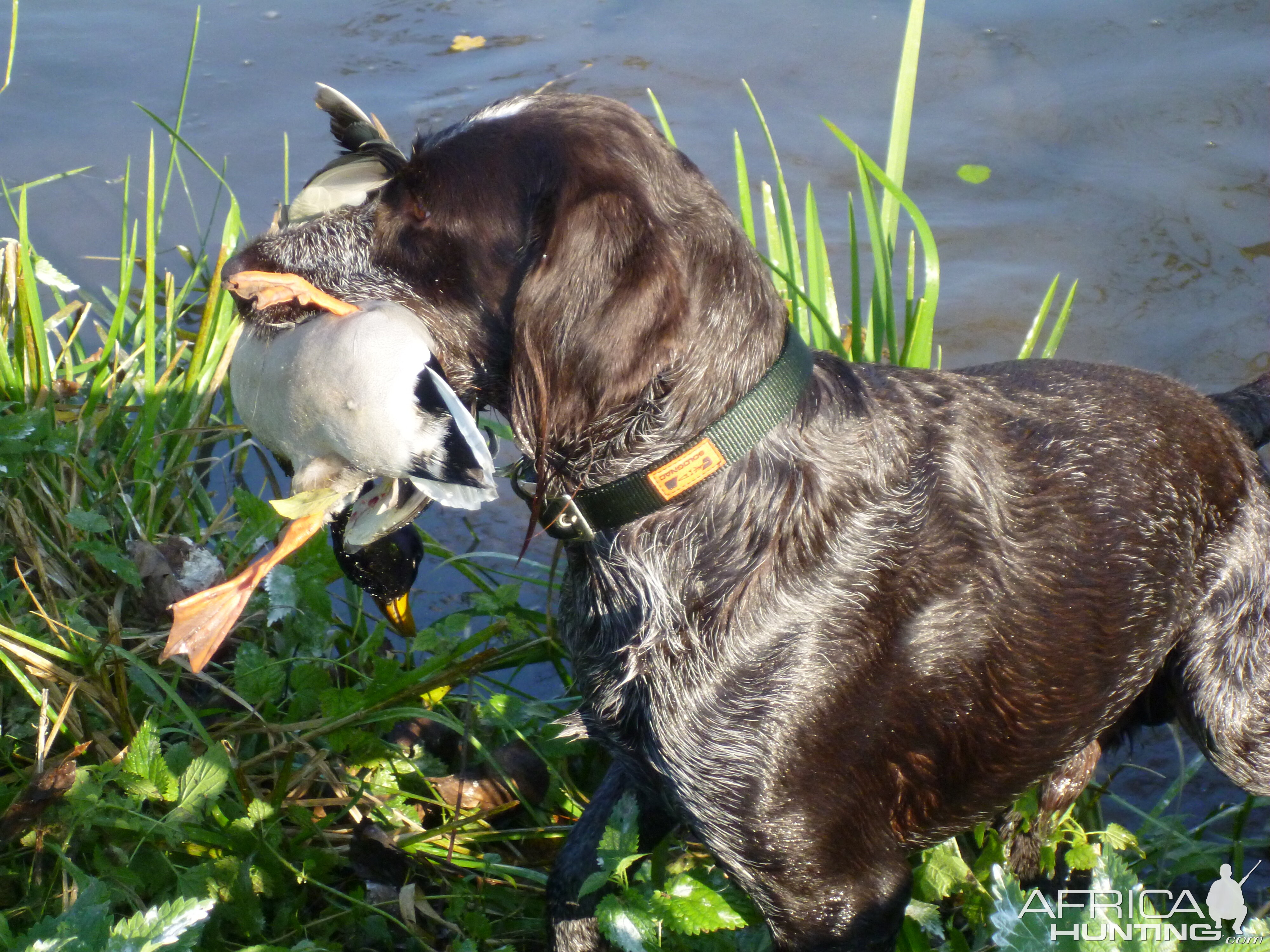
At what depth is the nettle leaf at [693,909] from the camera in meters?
2.48

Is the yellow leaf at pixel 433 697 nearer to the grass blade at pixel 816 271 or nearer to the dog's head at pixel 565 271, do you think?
the dog's head at pixel 565 271

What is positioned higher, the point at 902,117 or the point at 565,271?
the point at 565,271

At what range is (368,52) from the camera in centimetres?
661

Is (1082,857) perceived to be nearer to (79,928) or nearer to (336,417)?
(336,417)

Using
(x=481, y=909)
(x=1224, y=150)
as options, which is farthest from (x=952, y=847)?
(x=1224, y=150)

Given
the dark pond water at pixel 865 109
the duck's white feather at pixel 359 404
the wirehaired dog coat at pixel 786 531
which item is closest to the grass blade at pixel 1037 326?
the dark pond water at pixel 865 109

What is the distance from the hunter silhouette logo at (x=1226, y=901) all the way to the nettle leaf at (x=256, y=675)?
7.11ft

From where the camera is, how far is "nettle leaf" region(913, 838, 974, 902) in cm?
298

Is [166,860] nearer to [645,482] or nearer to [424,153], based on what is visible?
[645,482]

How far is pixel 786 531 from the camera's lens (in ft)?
7.93

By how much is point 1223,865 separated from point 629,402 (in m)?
1.94

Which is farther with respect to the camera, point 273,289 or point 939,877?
point 939,877
